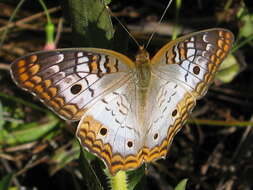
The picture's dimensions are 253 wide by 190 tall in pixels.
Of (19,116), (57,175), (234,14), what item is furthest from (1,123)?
(234,14)

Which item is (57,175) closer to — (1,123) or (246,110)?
(1,123)

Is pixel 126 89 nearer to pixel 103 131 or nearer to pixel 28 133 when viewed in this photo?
pixel 103 131

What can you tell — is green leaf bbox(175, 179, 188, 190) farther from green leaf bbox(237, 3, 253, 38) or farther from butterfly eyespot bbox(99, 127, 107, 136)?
green leaf bbox(237, 3, 253, 38)

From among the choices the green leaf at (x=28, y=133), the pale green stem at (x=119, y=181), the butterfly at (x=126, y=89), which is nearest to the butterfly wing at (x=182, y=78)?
the butterfly at (x=126, y=89)

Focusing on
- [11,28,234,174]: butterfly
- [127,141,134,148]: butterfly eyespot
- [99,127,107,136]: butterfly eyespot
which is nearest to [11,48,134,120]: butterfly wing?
[11,28,234,174]: butterfly

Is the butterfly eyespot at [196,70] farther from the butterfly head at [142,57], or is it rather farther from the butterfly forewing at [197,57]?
the butterfly head at [142,57]
